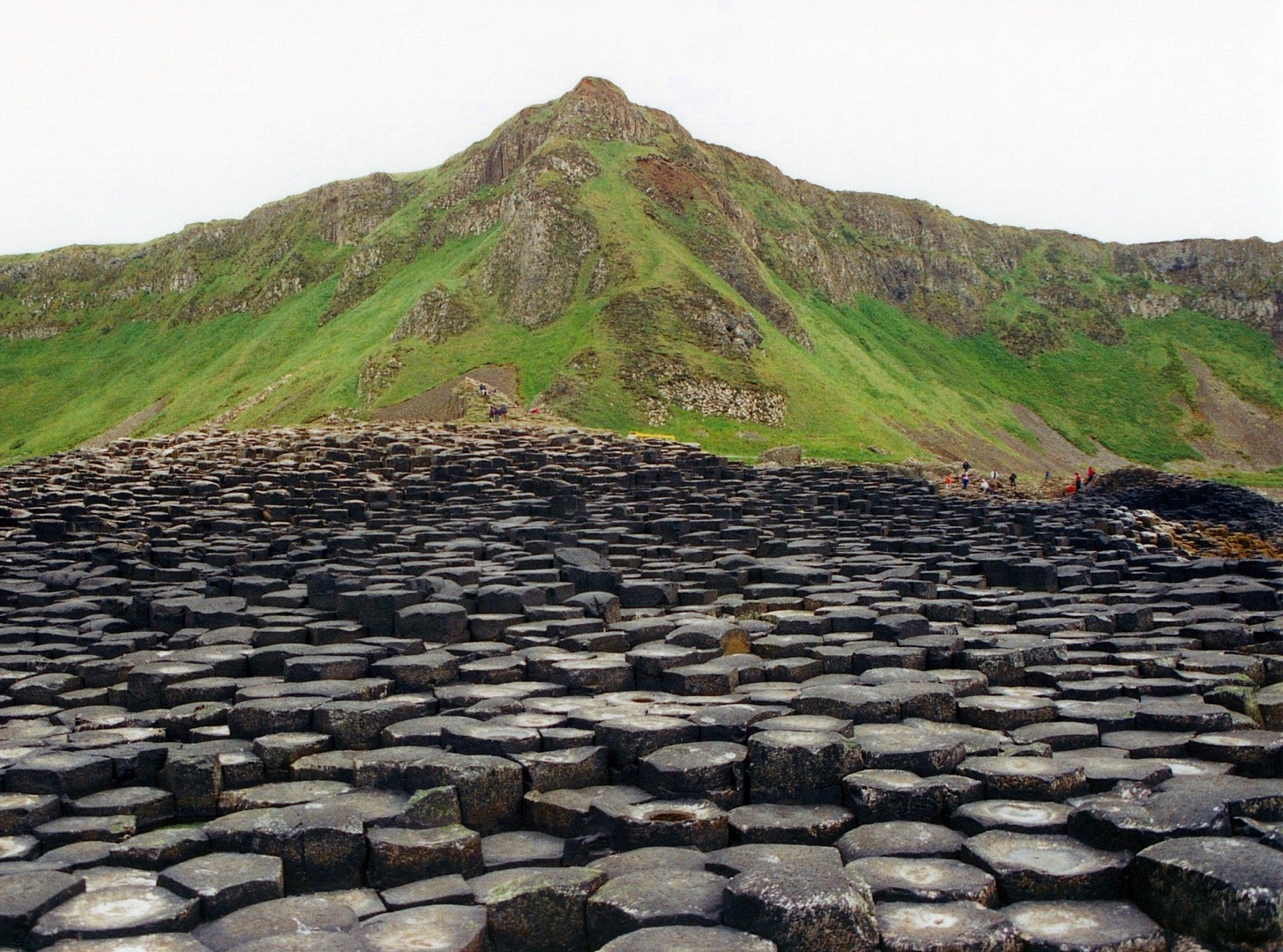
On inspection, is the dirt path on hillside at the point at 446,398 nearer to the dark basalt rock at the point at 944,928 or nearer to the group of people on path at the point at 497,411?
the group of people on path at the point at 497,411

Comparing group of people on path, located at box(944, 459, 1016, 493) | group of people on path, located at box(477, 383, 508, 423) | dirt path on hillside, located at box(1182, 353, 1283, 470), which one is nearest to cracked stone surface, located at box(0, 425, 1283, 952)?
group of people on path, located at box(944, 459, 1016, 493)

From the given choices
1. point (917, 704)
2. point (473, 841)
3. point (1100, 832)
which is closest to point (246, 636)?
point (473, 841)

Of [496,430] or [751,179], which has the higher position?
[751,179]

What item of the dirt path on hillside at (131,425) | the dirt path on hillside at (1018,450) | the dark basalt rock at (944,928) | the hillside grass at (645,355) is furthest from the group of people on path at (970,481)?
the dirt path on hillside at (131,425)

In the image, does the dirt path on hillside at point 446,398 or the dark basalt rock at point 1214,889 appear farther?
the dirt path on hillside at point 446,398

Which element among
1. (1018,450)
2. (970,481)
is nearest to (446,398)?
(970,481)

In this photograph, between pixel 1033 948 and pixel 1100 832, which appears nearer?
pixel 1033 948

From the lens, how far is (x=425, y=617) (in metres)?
12.1

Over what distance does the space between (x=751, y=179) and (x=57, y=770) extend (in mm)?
102127

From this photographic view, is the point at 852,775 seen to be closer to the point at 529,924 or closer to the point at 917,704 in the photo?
the point at 917,704

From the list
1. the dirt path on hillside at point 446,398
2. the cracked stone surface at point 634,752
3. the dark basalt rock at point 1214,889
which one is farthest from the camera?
the dirt path on hillside at point 446,398

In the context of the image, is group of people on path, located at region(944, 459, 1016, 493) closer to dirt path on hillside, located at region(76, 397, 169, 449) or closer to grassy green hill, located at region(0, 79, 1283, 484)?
grassy green hill, located at region(0, 79, 1283, 484)

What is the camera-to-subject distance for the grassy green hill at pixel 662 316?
65750mm

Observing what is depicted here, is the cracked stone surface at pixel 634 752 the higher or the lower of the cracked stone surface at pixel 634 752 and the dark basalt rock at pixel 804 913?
the lower
